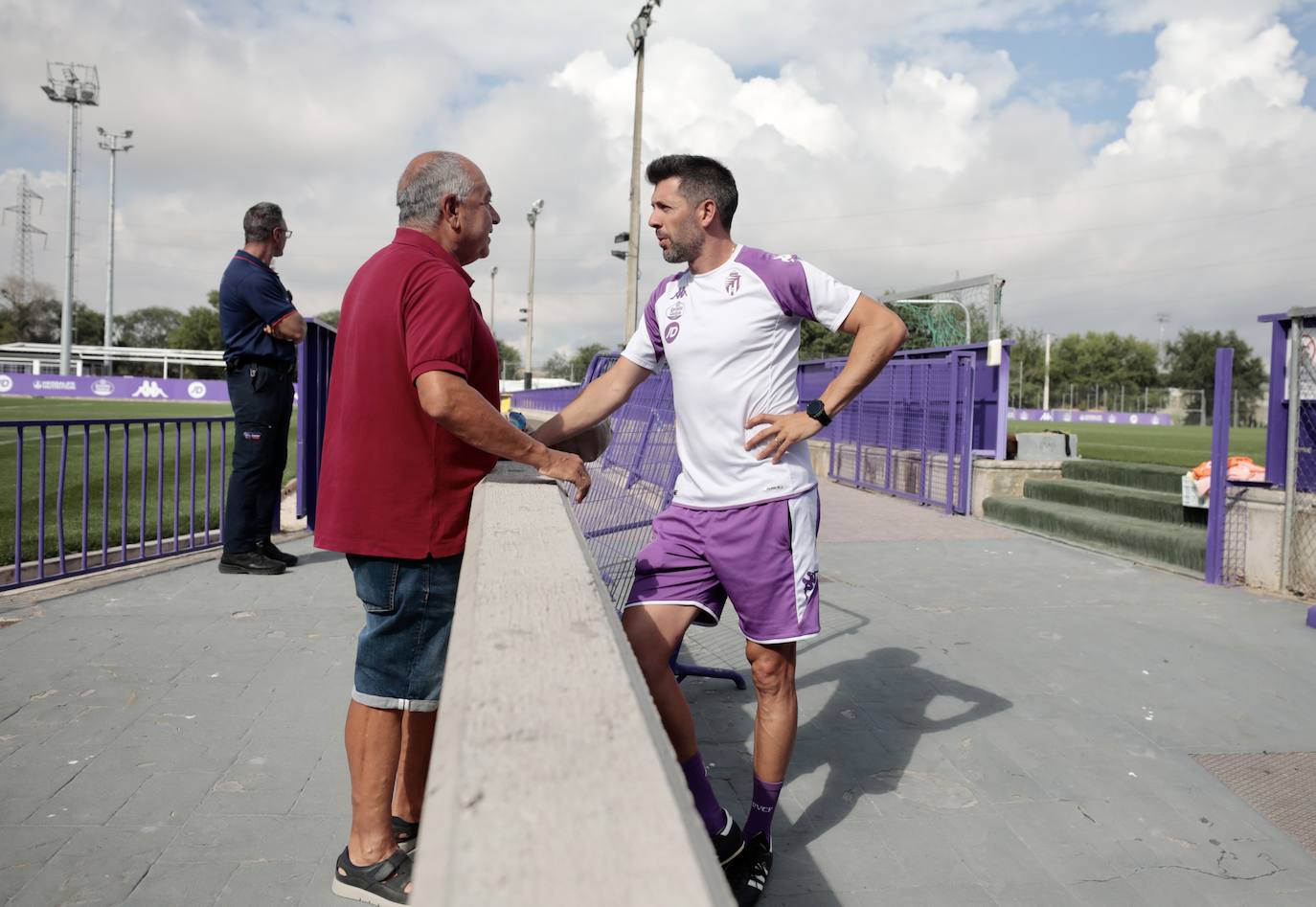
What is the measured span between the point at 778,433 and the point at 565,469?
0.63 m

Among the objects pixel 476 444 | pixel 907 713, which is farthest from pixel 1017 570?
pixel 476 444

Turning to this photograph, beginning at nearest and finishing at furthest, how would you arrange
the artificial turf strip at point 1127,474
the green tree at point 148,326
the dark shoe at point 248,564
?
1. the dark shoe at point 248,564
2. the artificial turf strip at point 1127,474
3. the green tree at point 148,326

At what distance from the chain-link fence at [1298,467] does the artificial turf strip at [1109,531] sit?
686mm

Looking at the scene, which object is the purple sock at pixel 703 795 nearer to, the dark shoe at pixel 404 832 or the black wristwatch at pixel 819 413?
the dark shoe at pixel 404 832

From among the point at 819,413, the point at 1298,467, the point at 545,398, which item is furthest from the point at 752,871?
the point at 545,398

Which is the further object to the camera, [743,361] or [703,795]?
[743,361]

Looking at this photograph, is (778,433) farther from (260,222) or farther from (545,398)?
(545,398)

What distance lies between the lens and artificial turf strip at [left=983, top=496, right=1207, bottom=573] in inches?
295

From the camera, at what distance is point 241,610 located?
17.6ft

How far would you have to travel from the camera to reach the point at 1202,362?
93.2 meters

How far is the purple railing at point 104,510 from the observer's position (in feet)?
19.3

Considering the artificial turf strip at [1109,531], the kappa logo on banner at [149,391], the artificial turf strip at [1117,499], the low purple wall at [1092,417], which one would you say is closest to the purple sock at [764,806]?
the artificial turf strip at [1109,531]

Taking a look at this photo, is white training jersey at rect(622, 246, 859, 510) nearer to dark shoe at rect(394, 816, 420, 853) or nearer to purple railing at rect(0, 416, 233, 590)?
dark shoe at rect(394, 816, 420, 853)

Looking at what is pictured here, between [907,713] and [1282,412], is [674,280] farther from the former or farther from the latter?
[1282,412]
